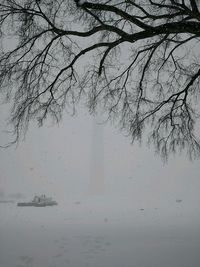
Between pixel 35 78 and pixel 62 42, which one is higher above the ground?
pixel 62 42

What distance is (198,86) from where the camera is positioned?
24.9ft

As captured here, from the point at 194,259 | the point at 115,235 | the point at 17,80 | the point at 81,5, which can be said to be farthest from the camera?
the point at 115,235

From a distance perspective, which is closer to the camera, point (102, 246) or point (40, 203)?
point (102, 246)

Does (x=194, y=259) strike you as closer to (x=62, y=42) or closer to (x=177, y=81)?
(x=177, y=81)

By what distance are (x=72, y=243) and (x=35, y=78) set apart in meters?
4.35

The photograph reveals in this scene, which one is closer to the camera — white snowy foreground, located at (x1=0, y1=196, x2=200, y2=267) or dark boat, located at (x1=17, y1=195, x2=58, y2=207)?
white snowy foreground, located at (x1=0, y1=196, x2=200, y2=267)

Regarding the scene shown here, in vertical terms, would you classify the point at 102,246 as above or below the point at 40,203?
below

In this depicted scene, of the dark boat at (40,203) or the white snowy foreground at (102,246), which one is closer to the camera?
the white snowy foreground at (102,246)

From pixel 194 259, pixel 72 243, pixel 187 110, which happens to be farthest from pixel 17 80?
pixel 194 259

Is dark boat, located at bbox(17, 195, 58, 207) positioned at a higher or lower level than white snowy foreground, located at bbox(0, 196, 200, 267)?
higher

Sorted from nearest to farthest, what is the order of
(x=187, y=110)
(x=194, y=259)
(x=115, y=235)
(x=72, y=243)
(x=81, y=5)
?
(x=81, y=5)
(x=194, y=259)
(x=187, y=110)
(x=72, y=243)
(x=115, y=235)

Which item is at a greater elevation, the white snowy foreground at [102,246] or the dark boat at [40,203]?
the dark boat at [40,203]

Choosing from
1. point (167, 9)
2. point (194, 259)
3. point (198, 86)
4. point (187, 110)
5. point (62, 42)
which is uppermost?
point (167, 9)

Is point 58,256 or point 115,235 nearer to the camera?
point 58,256
